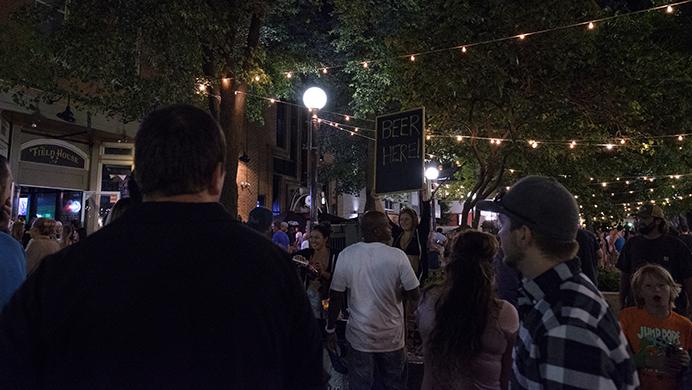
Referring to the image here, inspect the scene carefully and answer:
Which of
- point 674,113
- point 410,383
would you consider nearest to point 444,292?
point 410,383

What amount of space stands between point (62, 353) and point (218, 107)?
34.8 feet

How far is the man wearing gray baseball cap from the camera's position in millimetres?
1614

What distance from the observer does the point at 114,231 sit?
1.45m

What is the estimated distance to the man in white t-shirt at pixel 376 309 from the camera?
451 cm

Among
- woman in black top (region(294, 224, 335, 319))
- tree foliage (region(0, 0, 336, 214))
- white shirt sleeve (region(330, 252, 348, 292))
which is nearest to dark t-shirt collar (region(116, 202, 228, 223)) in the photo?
white shirt sleeve (region(330, 252, 348, 292))

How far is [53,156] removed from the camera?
15.7 meters

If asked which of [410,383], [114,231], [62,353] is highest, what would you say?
[114,231]

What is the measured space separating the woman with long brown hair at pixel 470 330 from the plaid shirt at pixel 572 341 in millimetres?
1047

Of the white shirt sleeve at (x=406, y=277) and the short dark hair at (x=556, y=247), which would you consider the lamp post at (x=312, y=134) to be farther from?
the short dark hair at (x=556, y=247)

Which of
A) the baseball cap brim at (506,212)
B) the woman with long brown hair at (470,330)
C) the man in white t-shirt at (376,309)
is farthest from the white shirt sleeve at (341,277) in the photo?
the baseball cap brim at (506,212)

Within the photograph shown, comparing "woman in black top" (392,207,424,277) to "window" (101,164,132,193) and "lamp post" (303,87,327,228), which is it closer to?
"lamp post" (303,87,327,228)

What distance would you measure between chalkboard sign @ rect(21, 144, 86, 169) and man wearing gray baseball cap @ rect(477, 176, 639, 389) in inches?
633

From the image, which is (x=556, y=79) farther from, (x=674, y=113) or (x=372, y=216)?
(x=372, y=216)

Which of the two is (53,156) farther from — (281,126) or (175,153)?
(175,153)
